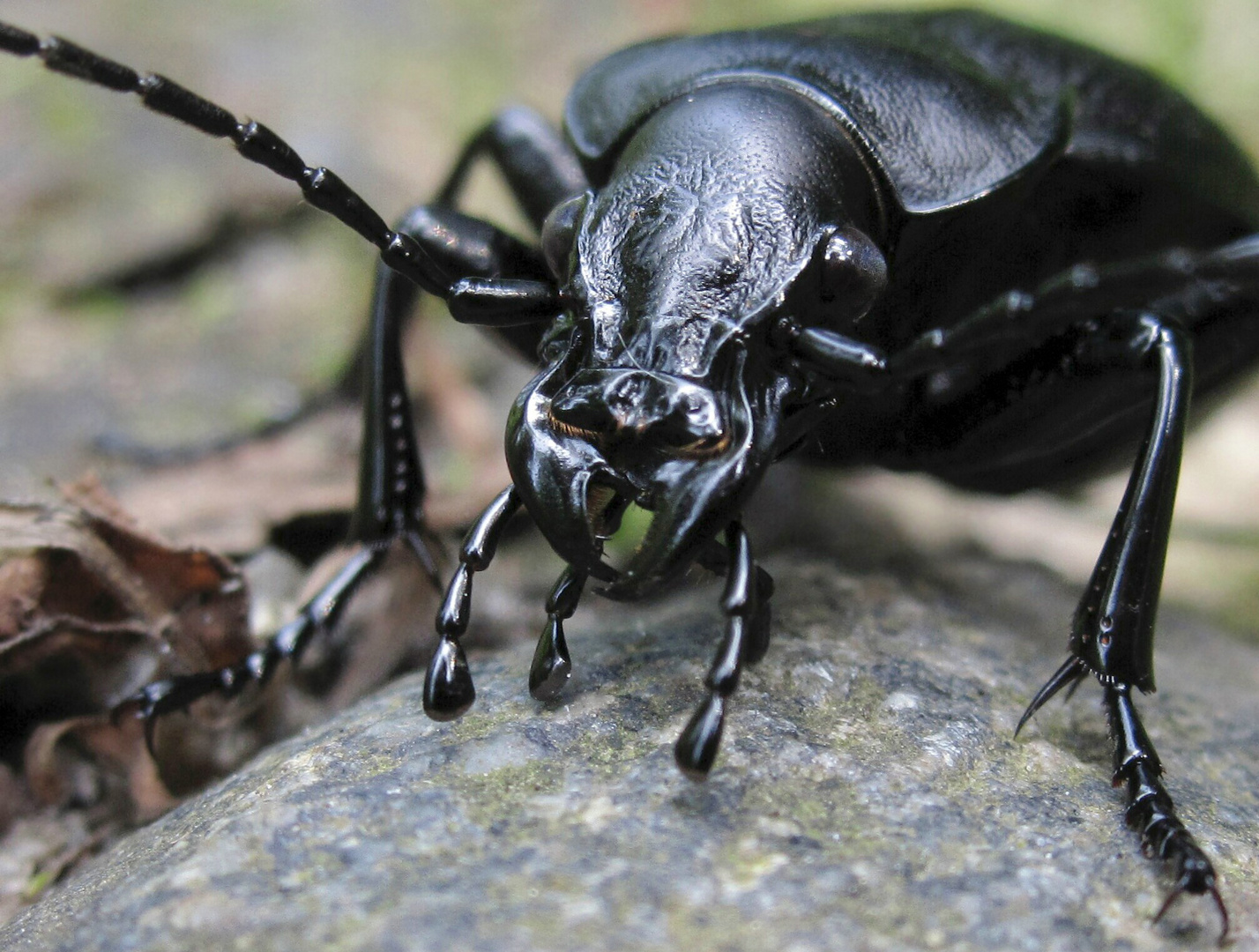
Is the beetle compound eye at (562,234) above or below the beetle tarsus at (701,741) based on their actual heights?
above

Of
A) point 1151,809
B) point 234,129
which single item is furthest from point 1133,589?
point 234,129

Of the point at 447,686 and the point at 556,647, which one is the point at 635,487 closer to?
the point at 556,647

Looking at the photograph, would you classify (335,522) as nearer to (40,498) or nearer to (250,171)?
(40,498)

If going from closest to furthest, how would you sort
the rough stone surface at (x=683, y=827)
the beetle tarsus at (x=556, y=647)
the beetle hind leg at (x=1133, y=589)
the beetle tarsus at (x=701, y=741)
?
1. the rough stone surface at (x=683, y=827)
2. the beetle tarsus at (x=701, y=741)
3. the beetle tarsus at (x=556, y=647)
4. the beetle hind leg at (x=1133, y=589)

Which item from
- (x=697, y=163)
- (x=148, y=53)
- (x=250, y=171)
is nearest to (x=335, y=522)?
(x=697, y=163)

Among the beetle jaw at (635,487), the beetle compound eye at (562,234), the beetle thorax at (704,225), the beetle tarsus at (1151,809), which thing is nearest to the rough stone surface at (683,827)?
the beetle tarsus at (1151,809)

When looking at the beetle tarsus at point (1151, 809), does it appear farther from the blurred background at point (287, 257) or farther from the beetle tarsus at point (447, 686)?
the blurred background at point (287, 257)

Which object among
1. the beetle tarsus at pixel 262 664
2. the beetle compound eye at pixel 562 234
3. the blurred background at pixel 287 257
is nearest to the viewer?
the beetle compound eye at pixel 562 234

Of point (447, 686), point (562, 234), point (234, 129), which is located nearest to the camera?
point (447, 686)
